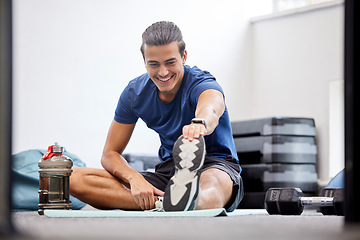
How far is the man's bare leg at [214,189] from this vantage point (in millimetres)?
2113

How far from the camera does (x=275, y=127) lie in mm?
4051

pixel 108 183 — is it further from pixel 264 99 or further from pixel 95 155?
pixel 264 99

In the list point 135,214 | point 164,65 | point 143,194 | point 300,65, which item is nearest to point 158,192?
point 143,194

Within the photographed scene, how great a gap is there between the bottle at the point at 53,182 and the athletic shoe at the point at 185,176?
55 cm

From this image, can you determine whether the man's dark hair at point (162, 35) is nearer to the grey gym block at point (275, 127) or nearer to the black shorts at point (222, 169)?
the black shorts at point (222, 169)

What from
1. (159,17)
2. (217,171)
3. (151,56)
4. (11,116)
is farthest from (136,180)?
(159,17)

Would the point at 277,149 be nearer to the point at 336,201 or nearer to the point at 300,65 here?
the point at 300,65

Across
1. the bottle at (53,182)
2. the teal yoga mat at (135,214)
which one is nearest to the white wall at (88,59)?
the bottle at (53,182)

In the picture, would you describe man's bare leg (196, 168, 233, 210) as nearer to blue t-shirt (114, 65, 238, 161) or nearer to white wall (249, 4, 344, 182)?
blue t-shirt (114, 65, 238, 161)

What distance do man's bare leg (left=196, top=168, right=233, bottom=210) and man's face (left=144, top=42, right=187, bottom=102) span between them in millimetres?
393

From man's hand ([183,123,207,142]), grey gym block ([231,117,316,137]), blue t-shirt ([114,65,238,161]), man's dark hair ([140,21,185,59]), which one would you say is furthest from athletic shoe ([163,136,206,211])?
grey gym block ([231,117,316,137])

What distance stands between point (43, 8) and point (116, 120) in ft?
→ 5.92
